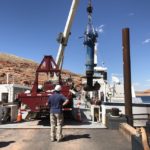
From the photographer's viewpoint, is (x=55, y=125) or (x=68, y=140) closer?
(x=68, y=140)

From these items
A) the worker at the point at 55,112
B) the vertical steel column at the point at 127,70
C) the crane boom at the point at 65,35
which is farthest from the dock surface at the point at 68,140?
the crane boom at the point at 65,35

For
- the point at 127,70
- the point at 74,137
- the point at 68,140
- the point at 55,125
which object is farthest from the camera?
the point at 127,70

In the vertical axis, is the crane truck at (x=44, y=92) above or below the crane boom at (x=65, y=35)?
below

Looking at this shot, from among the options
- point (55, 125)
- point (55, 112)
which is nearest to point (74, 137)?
point (55, 125)

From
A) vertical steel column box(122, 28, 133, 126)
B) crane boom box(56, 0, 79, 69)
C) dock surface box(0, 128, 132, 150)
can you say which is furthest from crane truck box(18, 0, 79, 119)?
crane boom box(56, 0, 79, 69)

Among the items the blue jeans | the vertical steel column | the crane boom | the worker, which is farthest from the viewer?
the crane boom

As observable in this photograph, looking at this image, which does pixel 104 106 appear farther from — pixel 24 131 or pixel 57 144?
pixel 57 144

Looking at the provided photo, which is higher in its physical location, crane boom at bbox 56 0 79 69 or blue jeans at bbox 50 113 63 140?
crane boom at bbox 56 0 79 69

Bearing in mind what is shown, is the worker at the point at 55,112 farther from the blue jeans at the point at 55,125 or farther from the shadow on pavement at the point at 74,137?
the shadow on pavement at the point at 74,137

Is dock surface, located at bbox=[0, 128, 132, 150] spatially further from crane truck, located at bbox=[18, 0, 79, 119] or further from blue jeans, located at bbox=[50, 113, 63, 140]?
crane truck, located at bbox=[18, 0, 79, 119]

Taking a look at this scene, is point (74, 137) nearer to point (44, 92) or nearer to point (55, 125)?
point (55, 125)

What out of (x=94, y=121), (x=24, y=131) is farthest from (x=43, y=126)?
(x=94, y=121)

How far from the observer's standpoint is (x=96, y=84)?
98.8ft

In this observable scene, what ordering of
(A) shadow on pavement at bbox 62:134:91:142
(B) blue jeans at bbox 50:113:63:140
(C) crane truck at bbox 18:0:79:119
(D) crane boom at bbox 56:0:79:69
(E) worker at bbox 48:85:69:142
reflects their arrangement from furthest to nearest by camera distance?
1. (D) crane boom at bbox 56:0:79:69
2. (C) crane truck at bbox 18:0:79:119
3. (A) shadow on pavement at bbox 62:134:91:142
4. (E) worker at bbox 48:85:69:142
5. (B) blue jeans at bbox 50:113:63:140
